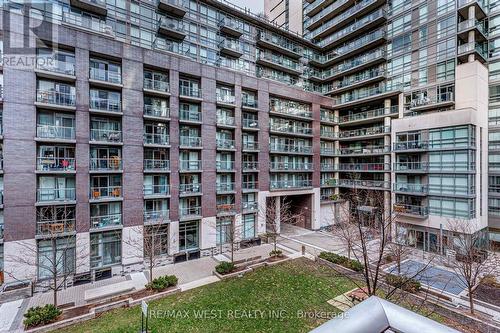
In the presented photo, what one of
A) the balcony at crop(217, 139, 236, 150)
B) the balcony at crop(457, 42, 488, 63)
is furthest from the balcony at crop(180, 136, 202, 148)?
the balcony at crop(457, 42, 488, 63)

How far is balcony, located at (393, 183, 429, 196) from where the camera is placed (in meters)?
25.0

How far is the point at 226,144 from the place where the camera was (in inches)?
1053

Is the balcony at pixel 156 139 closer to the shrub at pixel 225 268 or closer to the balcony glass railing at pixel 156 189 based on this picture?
the balcony glass railing at pixel 156 189

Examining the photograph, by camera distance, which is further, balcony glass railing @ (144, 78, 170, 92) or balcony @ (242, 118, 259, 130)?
balcony @ (242, 118, 259, 130)

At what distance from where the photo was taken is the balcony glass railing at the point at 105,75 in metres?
20.1

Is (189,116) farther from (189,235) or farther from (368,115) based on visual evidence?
(368,115)

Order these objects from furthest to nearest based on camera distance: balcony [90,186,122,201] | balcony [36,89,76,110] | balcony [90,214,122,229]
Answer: balcony [90,186,122,201] < balcony [90,214,122,229] < balcony [36,89,76,110]

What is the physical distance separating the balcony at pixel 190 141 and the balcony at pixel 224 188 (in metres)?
4.48

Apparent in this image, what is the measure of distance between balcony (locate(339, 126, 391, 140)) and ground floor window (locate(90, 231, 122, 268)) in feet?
97.3

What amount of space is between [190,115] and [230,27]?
1355 centimetres

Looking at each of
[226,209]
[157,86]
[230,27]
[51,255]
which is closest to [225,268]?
Result: [226,209]

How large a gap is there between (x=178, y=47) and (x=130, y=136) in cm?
1256

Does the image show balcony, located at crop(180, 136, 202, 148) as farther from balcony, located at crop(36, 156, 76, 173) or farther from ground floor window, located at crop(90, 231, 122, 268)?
ground floor window, located at crop(90, 231, 122, 268)

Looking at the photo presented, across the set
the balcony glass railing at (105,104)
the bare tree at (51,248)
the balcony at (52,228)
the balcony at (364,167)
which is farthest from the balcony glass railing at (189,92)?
the balcony at (364,167)
